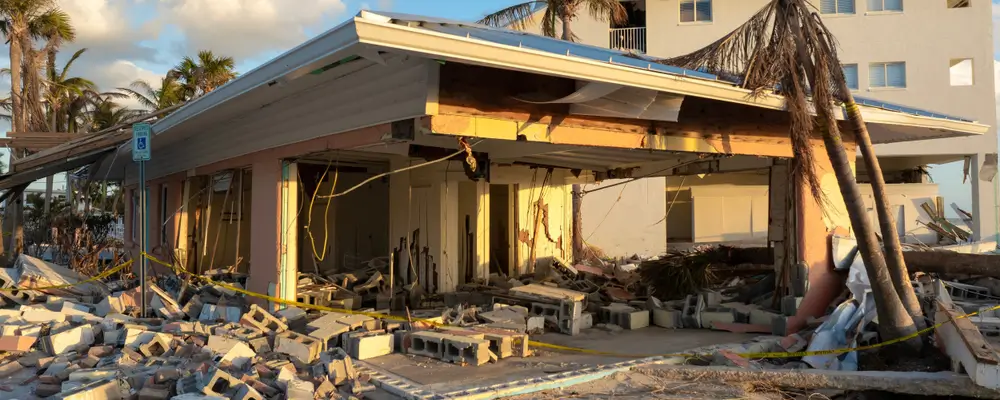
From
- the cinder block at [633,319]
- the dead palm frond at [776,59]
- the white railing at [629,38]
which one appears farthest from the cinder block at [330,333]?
the white railing at [629,38]

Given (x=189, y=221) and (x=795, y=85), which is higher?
(x=795, y=85)

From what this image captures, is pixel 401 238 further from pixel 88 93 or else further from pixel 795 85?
pixel 88 93

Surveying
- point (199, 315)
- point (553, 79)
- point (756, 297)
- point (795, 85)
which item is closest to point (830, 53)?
point (795, 85)

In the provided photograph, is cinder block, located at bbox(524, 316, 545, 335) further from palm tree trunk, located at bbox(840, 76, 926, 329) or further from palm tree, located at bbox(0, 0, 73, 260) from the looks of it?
palm tree, located at bbox(0, 0, 73, 260)

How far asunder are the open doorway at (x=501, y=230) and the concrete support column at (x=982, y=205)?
18772mm

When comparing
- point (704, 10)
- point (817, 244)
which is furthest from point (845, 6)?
point (817, 244)

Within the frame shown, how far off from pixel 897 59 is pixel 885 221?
67.3ft

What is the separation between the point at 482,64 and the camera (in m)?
5.23

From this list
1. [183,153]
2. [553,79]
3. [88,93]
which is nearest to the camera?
[553,79]

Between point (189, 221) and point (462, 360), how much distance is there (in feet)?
25.7

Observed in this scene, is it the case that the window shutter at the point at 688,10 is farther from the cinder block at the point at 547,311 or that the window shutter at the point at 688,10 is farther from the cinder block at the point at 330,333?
the cinder block at the point at 330,333

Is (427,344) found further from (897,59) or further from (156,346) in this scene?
(897,59)

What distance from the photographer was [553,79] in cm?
634

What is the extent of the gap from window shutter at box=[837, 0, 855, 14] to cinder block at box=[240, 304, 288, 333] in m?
24.0
